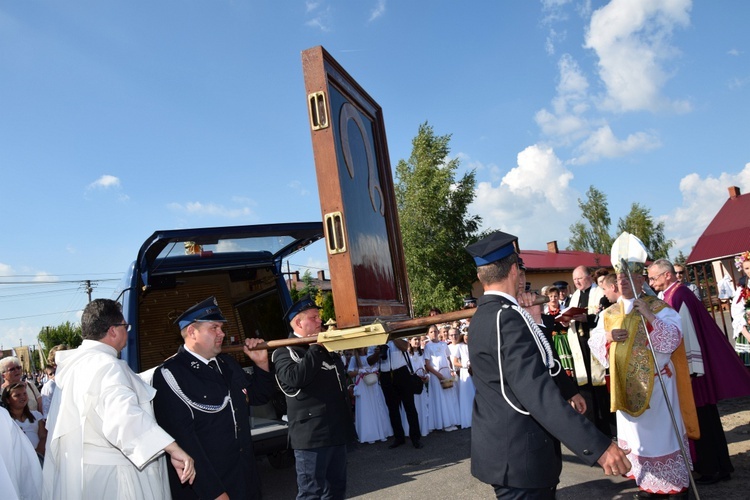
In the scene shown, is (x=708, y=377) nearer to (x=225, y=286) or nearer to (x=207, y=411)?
(x=207, y=411)

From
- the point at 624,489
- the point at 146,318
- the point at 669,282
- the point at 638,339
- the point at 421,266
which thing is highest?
the point at 421,266

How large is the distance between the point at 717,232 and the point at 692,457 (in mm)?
30496

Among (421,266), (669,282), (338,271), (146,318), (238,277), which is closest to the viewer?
(338,271)

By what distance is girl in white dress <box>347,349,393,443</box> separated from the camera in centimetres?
1031

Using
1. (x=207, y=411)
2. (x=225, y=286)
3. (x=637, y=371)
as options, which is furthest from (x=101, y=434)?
(x=225, y=286)

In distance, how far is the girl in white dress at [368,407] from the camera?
10312 mm

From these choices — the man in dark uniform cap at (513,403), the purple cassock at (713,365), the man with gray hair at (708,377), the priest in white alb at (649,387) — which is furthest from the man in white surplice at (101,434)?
the purple cassock at (713,365)

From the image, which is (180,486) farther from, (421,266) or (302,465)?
(421,266)

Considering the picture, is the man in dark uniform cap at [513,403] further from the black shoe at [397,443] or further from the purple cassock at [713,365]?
the black shoe at [397,443]

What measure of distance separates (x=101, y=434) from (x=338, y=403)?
1.83m

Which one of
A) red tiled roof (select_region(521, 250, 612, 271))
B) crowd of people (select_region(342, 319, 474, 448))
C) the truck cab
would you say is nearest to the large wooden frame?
the truck cab

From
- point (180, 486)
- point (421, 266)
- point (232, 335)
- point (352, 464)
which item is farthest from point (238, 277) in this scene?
point (421, 266)

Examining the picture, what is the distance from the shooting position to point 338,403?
15.2 feet

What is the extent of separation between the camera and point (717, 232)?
31.7 metres
